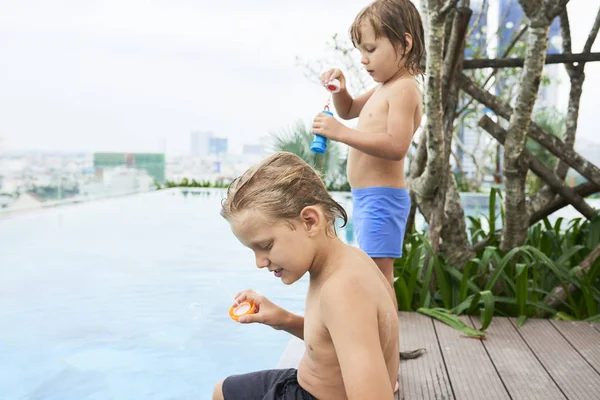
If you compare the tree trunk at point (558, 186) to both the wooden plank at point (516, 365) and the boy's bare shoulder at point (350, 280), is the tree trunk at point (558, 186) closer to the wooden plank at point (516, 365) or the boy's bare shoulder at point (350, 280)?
the wooden plank at point (516, 365)

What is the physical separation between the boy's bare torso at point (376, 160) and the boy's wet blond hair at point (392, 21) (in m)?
0.13

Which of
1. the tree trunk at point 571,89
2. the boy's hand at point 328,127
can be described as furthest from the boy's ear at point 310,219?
the tree trunk at point 571,89

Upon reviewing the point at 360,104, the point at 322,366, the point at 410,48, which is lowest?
the point at 322,366

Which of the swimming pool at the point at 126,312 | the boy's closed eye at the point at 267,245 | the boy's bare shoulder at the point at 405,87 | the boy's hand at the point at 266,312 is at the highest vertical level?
the boy's bare shoulder at the point at 405,87

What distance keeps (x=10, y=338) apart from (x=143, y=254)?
242 centimetres

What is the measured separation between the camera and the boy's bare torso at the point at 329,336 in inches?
40.9

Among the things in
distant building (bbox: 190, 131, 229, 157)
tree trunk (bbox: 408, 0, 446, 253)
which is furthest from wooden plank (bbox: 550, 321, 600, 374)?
distant building (bbox: 190, 131, 229, 157)

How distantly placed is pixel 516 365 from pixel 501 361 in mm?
53

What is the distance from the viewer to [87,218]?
27.9 ft

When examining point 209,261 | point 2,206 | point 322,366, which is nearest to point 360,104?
point 322,366

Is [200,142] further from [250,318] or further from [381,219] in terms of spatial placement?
[250,318]

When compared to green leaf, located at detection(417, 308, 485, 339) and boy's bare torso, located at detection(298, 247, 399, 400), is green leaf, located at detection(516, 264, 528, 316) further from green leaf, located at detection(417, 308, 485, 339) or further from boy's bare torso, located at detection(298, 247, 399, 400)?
boy's bare torso, located at detection(298, 247, 399, 400)

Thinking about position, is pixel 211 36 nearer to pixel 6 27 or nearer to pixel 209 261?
pixel 6 27

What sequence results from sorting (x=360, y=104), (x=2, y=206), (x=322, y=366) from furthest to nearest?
(x=2, y=206) → (x=360, y=104) → (x=322, y=366)
